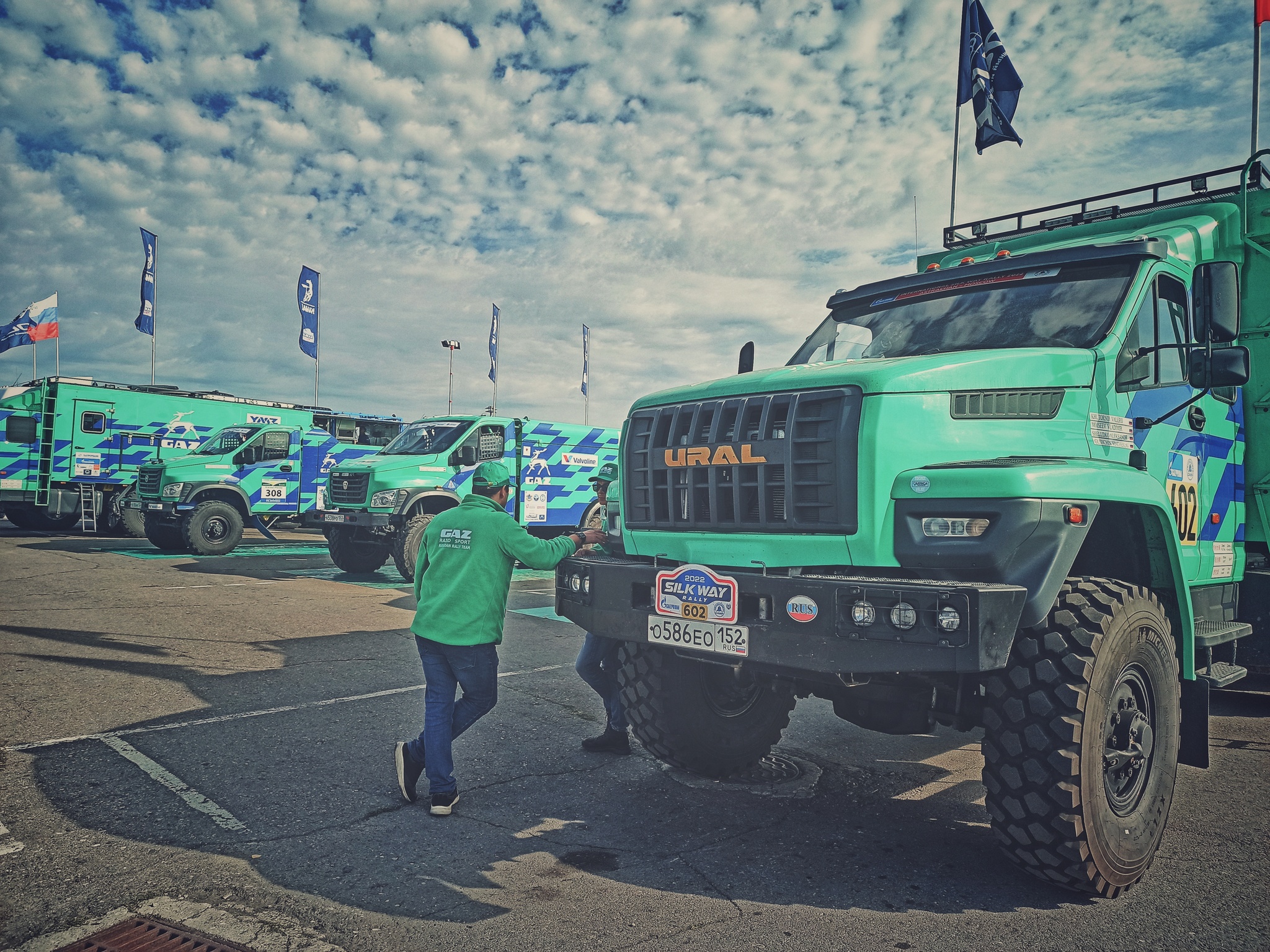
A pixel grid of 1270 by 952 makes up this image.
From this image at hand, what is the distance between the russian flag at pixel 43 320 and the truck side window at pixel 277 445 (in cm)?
1159

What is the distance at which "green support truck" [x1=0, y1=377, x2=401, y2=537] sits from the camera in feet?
61.1

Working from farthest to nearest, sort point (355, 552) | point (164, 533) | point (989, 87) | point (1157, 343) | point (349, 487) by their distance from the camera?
point (164, 533)
point (355, 552)
point (349, 487)
point (989, 87)
point (1157, 343)

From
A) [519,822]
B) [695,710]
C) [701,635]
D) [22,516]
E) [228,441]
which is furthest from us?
[22,516]

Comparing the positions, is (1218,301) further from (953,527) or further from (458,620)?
(458,620)

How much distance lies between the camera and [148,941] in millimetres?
2799

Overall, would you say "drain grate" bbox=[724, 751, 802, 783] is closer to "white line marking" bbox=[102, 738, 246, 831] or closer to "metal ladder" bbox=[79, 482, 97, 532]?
"white line marking" bbox=[102, 738, 246, 831]

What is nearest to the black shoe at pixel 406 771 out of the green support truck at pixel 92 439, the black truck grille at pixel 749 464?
the black truck grille at pixel 749 464

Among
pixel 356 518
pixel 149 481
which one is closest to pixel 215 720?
pixel 356 518

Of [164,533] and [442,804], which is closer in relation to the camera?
[442,804]

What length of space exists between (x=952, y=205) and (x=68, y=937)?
23.9 ft

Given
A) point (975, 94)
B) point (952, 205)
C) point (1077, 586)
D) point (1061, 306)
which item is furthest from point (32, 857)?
point (975, 94)

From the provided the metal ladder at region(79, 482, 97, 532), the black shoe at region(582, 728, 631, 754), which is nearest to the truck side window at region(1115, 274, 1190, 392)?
the black shoe at region(582, 728, 631, 754)

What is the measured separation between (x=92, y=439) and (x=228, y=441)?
434 centimetres

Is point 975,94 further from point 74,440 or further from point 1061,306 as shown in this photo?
point 74,440
